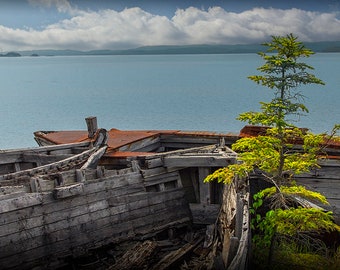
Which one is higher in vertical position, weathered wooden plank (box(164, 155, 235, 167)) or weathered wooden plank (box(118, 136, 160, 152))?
weathered wooden plank (box(164, 155, 235, 167))

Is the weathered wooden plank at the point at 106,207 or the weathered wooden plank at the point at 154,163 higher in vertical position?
the weathered wooden plank at the point at 154,163

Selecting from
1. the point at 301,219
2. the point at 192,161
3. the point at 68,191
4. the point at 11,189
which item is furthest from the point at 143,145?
the point at 301,219

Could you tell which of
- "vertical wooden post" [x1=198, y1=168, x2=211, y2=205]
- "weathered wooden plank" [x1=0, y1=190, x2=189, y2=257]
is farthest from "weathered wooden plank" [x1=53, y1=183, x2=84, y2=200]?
"vertical wooden post" [x1=198, y1=168, x2=211, y2=205]

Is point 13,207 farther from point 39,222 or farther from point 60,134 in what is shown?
point 60,134

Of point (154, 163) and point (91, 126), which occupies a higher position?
point (91, 126)

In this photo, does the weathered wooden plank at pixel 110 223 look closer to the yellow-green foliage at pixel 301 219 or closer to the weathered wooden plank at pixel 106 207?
the weathered wooden plank at pixel 106 207

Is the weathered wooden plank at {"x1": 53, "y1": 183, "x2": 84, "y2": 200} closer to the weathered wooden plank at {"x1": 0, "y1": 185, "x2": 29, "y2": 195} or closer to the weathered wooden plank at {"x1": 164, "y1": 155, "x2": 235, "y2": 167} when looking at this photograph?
the weathered wooden plank at {"x1": 0, "y1": 185, "x2": 29, "y2": 195}

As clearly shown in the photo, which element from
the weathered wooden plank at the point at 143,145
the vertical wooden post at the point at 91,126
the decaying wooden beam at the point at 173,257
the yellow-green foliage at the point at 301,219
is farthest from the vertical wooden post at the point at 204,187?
the vertical wooden post at the point at 91,126

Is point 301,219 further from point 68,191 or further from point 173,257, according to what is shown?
point 68,191

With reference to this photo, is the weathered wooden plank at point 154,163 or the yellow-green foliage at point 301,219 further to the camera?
the weathered wooden plank at point 154,163

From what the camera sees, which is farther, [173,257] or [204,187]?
[204,187]

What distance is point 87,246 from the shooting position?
34.1 feet

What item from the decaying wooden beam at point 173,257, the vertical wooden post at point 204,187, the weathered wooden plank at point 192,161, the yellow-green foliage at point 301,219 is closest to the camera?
the yellow-green foliage at point 301,219

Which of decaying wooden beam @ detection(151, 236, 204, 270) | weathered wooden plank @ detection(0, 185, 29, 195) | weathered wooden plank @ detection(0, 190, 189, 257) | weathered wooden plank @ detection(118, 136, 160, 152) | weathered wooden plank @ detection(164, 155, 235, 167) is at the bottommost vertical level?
decaying wooden beam @ detection(151, 236, 204, 270)
